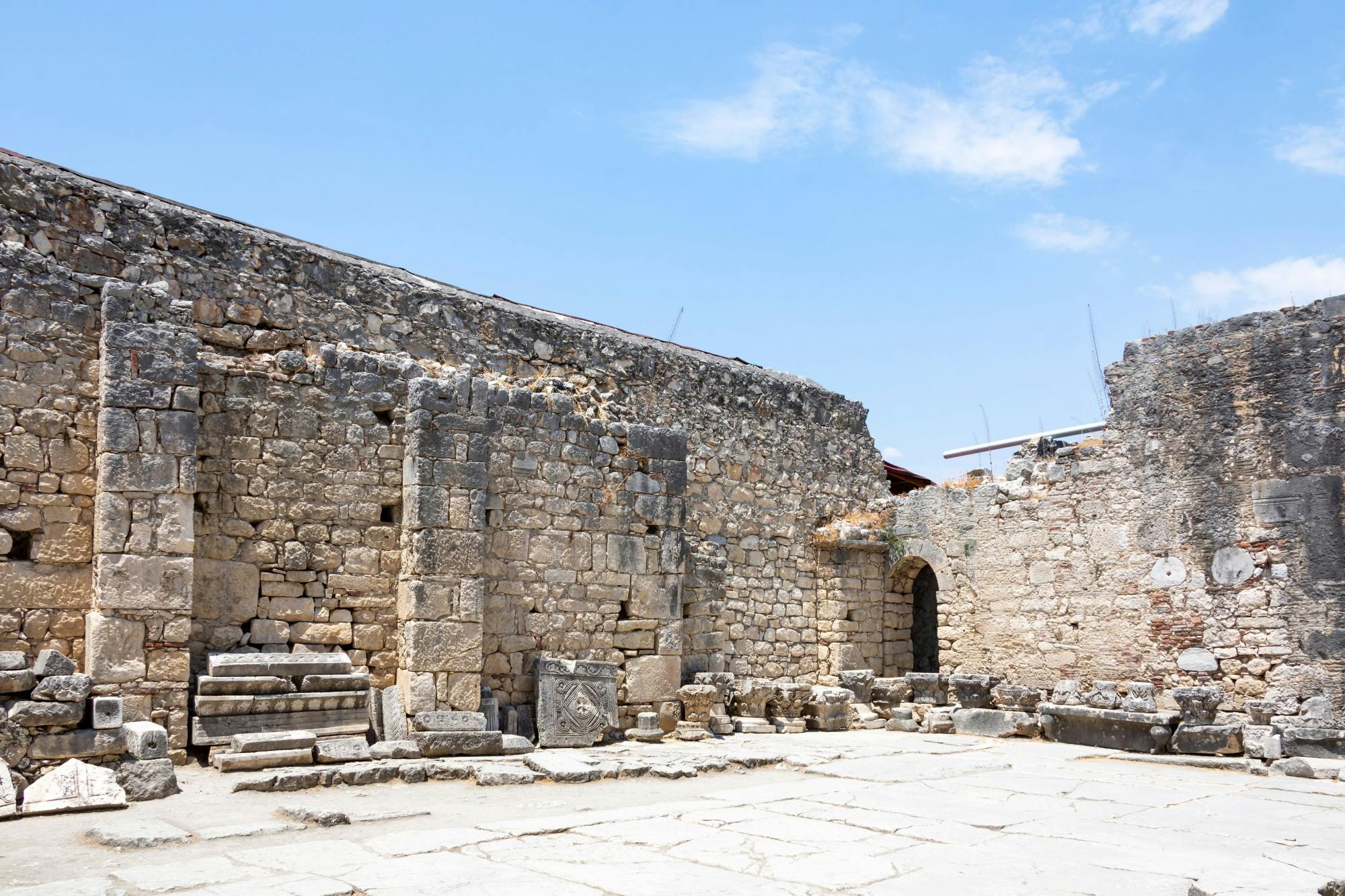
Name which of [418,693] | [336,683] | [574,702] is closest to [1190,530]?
[574,702]

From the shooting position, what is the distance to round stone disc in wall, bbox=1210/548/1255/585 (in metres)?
11.9

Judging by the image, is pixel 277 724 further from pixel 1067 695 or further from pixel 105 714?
pixel 1067 695

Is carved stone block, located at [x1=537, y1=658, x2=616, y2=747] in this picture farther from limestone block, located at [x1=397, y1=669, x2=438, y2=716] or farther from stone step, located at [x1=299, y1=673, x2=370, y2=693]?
stone step, located at [x1=299, y1=673, x2=370, y2=693]

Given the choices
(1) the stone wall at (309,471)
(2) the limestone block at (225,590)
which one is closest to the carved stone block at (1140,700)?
(1) the stone wall at (309,471)

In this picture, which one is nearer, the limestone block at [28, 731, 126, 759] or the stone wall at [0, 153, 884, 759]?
the limestone block at [28, 731, 126, 759]

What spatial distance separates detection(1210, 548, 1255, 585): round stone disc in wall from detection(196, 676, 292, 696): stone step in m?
9.90

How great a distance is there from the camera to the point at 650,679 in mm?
11484

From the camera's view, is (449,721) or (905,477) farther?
(905,477)

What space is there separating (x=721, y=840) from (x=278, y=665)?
438 cm

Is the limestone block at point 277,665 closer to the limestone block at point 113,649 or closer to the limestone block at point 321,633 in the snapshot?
the limestone block at point 321,633

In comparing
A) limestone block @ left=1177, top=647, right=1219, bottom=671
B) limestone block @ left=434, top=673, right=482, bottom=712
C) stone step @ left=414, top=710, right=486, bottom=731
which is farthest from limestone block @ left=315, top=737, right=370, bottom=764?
limestone block @ left=1177, top=647, right=1219, bottom=671

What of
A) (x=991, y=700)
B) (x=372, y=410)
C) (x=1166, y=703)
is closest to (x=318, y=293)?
(x=372, y=410)

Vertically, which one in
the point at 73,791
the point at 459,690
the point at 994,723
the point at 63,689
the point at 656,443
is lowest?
the point at 994,723

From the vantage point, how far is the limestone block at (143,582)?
326 inches
